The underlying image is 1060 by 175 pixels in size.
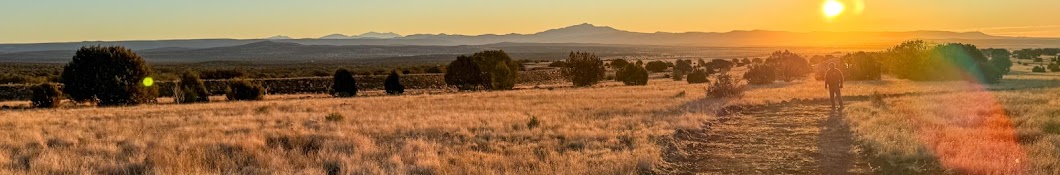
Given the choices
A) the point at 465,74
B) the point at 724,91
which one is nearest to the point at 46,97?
the point at 465,74

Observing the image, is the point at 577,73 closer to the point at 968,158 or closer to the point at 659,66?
the point at 659,66

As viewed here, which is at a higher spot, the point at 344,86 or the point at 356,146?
the point at 356,146

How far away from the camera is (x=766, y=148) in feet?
39.4

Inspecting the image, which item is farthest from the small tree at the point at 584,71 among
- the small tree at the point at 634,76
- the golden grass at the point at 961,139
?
the golden grass at the point at 961,139

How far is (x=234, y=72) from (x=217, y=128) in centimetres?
5618

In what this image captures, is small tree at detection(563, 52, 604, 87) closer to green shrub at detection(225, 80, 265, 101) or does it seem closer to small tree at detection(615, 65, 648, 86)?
small tree at detection(615, 65, 648, 86)

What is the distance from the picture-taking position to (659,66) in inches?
3250

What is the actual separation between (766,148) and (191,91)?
37342mm

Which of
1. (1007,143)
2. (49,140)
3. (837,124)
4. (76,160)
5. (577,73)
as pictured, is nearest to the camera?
(76,160)

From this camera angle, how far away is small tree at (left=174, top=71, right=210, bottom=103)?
4035cm

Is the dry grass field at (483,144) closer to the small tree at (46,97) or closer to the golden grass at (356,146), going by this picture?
the golden grass at (356,146)

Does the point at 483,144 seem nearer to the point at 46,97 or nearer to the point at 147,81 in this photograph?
the point at 147,81

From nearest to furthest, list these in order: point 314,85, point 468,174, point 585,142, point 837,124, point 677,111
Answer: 1. point 468,174
2. point 585,142
3. point 837,124
4. point 677,111
5. point 314,85

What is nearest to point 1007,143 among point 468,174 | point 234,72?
point 468,174
